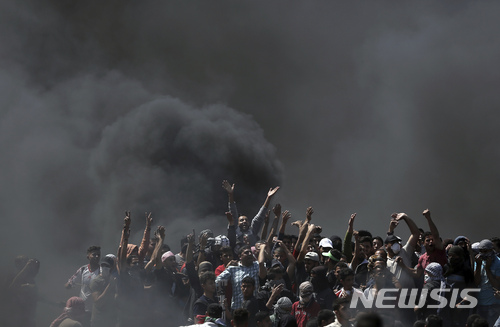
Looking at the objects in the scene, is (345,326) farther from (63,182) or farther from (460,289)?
(63,182)

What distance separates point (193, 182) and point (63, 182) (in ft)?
13.6

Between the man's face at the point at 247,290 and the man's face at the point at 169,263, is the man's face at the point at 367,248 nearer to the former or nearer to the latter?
the man's face at the point at 247,290

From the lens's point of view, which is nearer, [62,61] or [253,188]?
[253,188]

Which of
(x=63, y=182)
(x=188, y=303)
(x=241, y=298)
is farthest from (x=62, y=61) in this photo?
(x=241, y=298)

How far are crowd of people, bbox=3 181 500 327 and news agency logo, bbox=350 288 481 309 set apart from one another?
0.01 m

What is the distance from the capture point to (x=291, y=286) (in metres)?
9.11

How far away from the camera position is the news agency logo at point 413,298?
Result: 7809mm

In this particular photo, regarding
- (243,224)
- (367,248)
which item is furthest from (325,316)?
(243,224)

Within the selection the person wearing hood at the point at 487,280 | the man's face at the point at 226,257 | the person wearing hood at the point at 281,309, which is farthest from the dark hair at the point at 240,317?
the person wearing hood at the point at 487,280

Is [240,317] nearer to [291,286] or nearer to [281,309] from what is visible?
[281,309]

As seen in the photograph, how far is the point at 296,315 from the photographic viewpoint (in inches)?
316

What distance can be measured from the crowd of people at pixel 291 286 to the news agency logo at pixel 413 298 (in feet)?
0.04

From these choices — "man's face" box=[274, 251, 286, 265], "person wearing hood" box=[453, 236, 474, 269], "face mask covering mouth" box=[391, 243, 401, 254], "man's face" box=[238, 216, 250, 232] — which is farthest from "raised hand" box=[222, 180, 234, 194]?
"person wearing hood" box=[453, 236, 474, 269]

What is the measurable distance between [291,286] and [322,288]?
0.86 meters
